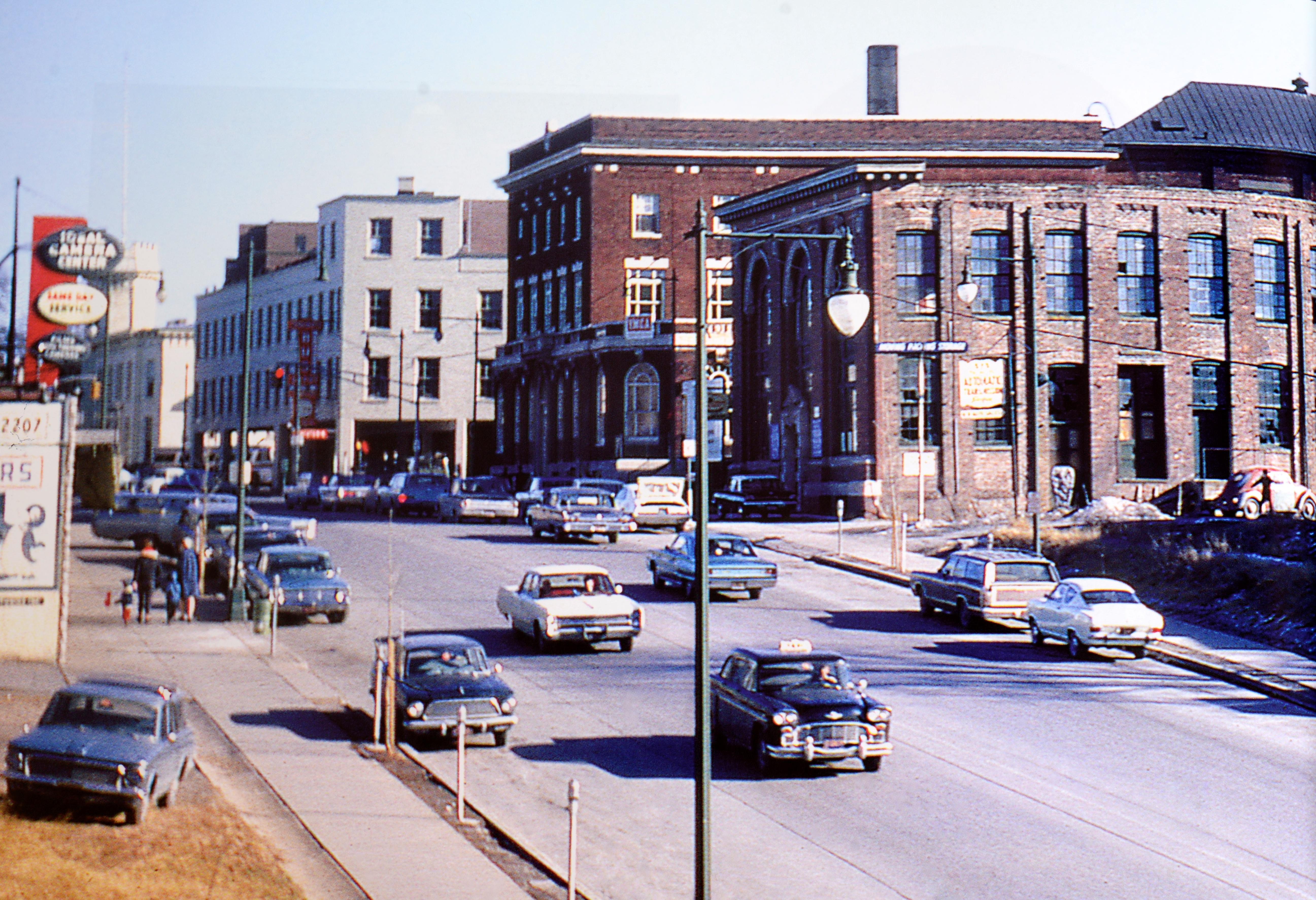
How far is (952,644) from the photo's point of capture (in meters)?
29.4

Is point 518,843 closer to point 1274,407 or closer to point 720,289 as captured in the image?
point 1274,407

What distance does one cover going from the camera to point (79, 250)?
26750 millimetres

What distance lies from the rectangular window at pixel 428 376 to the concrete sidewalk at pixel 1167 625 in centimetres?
4054

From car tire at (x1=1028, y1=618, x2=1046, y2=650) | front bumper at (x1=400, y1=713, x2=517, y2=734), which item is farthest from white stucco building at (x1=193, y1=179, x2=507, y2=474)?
front bumper at (x1=400, y1=713, x2=517, y2=734)

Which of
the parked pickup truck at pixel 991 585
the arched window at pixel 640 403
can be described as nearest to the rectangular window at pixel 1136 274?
the arched window at pixel 640 403

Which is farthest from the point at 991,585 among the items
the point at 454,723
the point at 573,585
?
the point at 454,723

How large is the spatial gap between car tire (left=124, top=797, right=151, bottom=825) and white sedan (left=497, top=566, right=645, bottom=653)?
478 inches

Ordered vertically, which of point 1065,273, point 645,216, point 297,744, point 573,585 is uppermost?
point 645,216

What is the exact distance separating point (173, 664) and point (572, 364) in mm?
50164

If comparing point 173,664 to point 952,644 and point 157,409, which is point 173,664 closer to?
point 952,644

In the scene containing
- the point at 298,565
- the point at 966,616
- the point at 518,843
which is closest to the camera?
the point at 518,843

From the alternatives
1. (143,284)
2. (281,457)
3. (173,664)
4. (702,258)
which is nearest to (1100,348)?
(143,284)

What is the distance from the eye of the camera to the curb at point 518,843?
1517 centimetres

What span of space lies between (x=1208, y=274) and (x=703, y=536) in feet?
165
